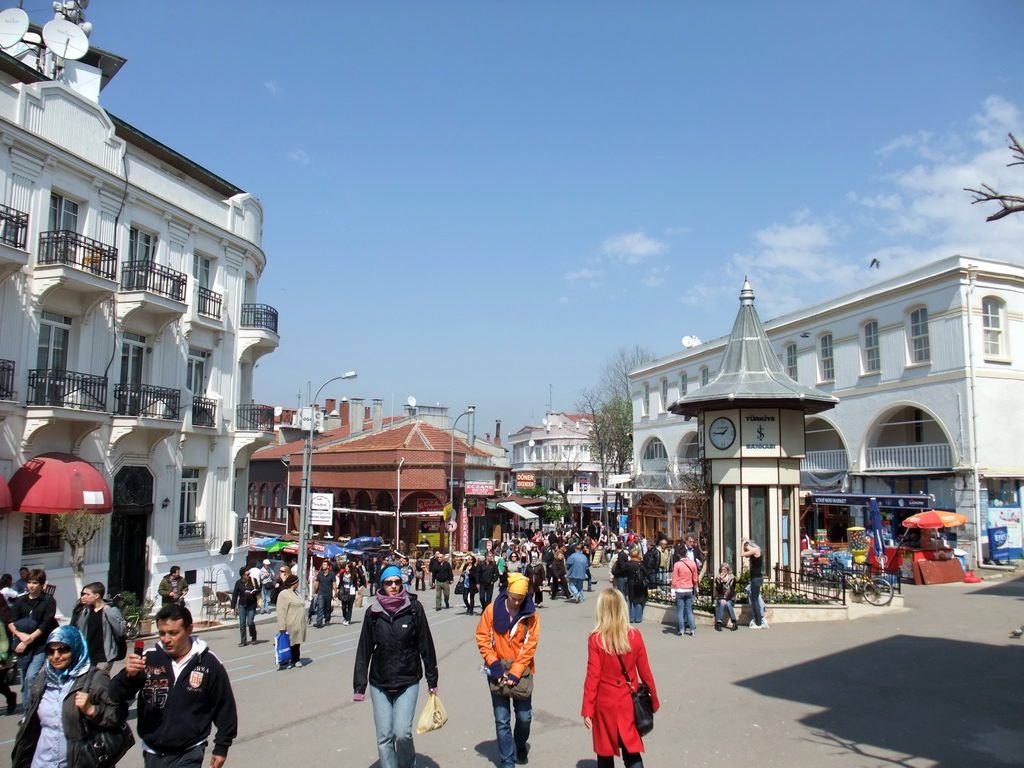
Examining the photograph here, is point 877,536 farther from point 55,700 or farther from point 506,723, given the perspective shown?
point 55,700

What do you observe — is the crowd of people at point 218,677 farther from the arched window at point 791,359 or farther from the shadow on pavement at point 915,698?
the arched window at point 791,359

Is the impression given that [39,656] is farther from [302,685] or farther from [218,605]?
[218,605]

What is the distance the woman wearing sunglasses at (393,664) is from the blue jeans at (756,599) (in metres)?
9.09

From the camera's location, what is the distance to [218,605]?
70.4ft

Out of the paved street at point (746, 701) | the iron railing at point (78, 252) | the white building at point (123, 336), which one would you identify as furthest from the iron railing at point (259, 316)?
the paved street at point (746, 701)

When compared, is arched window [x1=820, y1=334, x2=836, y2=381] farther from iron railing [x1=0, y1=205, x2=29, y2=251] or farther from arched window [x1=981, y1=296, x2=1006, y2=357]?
iron railing [x1=0, y1=205, x2=29, y2=251]

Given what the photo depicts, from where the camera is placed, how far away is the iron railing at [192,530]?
21297 mm

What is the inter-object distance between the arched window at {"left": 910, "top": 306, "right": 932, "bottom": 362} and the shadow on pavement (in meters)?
16.7

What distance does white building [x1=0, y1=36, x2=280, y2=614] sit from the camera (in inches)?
642

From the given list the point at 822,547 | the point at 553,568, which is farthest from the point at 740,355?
the point at 822,547

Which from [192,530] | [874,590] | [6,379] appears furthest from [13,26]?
[874,590]

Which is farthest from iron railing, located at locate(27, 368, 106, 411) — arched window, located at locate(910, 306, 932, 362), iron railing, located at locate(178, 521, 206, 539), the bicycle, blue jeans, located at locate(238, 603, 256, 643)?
arched window, located at locate(910, 306, 932, 362)

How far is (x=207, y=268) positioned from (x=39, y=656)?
51.6 feet

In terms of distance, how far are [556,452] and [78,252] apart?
58629mm
